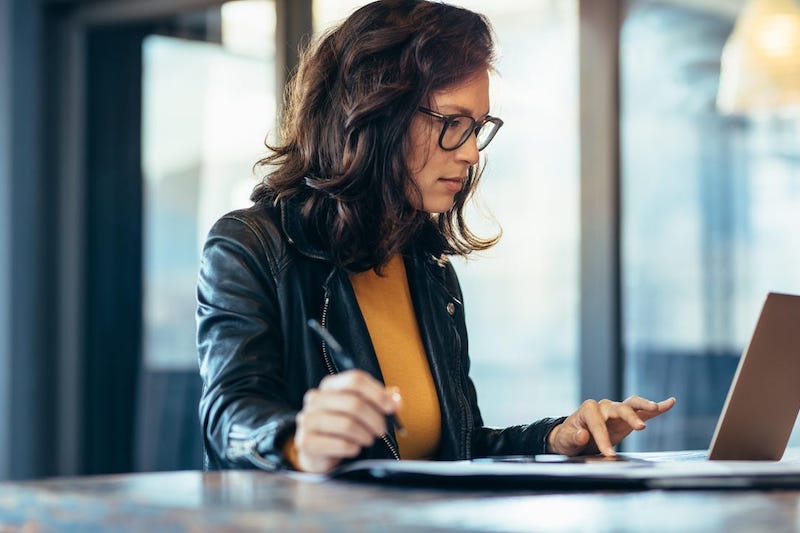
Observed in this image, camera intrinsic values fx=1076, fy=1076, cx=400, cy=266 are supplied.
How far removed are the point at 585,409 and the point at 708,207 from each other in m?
1.91

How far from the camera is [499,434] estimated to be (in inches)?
62.9

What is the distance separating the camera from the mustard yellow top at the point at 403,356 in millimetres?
1514

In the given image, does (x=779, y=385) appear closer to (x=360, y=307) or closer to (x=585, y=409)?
(x=585, y=409)

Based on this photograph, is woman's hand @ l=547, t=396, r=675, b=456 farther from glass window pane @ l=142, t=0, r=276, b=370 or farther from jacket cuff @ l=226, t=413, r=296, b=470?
glass window pane @ l=142, t=0, r=276, b=370

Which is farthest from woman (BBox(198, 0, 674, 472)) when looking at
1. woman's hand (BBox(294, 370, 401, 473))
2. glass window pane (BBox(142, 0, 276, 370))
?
glass window pane (BBox(142, 0, 276, 370))

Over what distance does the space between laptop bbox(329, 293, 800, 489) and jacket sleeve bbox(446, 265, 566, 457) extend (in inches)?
11.0

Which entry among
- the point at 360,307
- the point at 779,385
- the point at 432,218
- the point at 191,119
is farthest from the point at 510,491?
A: the point at 191,119

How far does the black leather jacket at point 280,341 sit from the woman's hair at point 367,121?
0.06 metres

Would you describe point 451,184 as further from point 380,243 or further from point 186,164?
point 186,164

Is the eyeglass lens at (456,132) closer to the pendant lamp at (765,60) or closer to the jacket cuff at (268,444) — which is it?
the jacket cuff at (268,444)

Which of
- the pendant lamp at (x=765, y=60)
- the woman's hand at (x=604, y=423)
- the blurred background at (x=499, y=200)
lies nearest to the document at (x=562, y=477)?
the woman's hand at (x=604, y=423)

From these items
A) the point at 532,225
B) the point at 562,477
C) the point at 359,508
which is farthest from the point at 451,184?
the point at 532,225

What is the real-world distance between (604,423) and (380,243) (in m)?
0.43

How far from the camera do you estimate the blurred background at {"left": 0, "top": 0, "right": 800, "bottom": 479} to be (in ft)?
10.1
